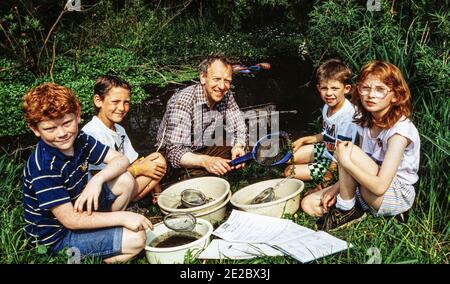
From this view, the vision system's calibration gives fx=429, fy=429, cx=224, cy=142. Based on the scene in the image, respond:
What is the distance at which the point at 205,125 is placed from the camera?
11.6 ft

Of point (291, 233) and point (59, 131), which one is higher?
point (59, 131)

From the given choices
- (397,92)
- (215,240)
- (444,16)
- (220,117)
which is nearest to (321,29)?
(444,16)

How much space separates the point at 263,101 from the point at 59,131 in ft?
14.0

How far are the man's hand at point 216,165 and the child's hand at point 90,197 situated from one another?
36.0 inches

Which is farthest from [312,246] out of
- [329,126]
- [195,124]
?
[195,124]

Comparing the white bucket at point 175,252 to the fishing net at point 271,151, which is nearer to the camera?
the white bucket at point 175,252

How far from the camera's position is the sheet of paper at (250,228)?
2.57 metres

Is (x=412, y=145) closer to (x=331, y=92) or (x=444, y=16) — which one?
(x=331, y=92)

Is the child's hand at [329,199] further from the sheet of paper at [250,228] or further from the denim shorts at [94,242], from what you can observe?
the denim shorts at [94,242]

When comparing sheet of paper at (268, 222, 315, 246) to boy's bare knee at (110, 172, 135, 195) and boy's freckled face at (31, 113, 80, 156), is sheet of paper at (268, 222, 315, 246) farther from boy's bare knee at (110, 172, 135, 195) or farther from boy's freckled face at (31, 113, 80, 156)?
boy's freckled face at (31, 113, 80, 156)

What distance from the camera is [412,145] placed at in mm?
2514

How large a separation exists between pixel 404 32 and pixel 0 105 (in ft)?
15.3

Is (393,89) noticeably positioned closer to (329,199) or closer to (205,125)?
(329,199)

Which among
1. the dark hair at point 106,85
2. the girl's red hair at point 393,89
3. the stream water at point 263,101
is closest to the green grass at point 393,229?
the girl's red hair at point 393,89
